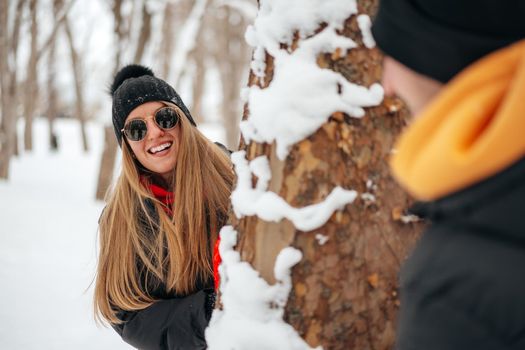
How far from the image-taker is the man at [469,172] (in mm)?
714

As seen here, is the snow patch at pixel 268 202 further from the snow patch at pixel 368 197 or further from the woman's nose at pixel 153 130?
the woman's nose at pixel 153 130

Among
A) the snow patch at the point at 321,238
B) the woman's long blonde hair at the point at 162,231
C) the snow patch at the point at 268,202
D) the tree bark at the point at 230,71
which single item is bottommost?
the tree bark at the point at 230,71

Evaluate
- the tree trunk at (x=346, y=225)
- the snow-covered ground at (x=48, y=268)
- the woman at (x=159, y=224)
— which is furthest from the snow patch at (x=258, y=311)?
the snow-covered ground at (x=48, y=268)

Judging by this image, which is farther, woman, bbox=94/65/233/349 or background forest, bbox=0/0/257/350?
background forest, bbox=0/0/257/350

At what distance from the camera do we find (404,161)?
0.83m

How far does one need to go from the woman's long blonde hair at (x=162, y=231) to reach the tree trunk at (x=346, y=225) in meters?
0.87

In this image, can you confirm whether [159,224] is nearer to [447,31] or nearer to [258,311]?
[258,311]

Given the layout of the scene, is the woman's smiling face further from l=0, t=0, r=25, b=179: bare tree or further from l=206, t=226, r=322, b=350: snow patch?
l=0, t=0, r=25, b=179: bare tree

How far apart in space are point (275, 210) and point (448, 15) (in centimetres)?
66

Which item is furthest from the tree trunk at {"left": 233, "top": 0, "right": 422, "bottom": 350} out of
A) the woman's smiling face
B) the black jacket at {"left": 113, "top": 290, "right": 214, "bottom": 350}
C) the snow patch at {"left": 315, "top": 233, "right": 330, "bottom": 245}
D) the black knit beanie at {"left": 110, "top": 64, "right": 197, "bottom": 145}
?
the black knit beanie at {"left": 110, "top": 64, "right": 197, "bottom": 145}

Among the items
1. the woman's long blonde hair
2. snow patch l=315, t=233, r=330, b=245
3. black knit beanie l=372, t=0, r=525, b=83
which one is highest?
black knit beanie l=372, t=0, r=525, b=83

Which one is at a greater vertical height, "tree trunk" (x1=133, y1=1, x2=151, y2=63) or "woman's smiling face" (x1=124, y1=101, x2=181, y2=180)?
"woman's smiling face" (x1=124, y1=101, x2=181, y2=180)

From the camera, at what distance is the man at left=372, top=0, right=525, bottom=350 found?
0.71 metres

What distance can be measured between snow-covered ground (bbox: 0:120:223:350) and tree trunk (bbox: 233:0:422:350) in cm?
171
